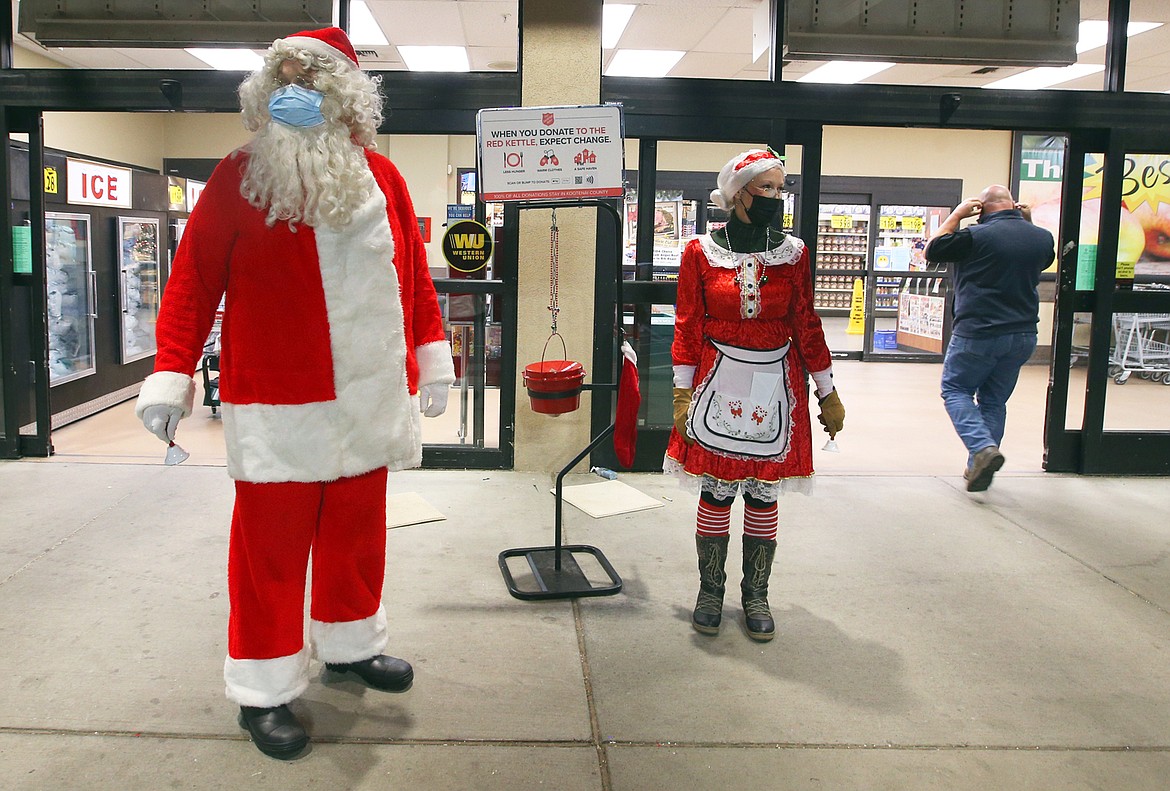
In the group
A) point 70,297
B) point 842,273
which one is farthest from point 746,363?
point 842,273

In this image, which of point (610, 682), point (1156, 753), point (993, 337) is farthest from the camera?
point (993, 337)

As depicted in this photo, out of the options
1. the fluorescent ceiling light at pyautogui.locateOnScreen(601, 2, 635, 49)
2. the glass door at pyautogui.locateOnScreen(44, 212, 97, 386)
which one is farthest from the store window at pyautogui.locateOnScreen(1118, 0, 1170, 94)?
the glass door at pyautogui.locateOnScreen(44, 212, 97, 386)

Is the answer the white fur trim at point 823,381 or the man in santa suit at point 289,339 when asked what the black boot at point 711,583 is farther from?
the man in santa suit at point 289,339

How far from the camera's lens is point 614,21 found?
22.7 ft

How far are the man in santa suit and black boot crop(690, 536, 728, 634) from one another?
1.16 m

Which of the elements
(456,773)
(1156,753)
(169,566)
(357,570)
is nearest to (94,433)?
(169,566)

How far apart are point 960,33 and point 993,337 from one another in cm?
164

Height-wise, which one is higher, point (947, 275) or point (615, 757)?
point (947, 275)

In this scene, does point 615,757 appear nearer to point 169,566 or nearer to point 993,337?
point 169,566

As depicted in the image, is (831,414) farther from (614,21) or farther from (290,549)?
(614,21)

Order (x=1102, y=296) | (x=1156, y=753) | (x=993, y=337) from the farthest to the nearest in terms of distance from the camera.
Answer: (x=1102, y=296), (x=993, y=337), (x=1156, y=753)

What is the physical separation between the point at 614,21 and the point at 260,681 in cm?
595

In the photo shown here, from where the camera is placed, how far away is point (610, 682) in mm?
2676

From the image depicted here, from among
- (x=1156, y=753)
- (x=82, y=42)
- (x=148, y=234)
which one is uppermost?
(x=82, y=42)
